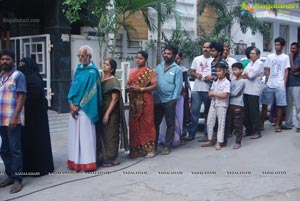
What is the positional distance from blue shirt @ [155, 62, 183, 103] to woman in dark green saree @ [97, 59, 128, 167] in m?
0.94

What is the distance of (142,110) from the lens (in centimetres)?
682

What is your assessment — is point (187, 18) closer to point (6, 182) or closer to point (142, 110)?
point (142, 110)

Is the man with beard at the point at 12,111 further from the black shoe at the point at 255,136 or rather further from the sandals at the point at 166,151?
the black shoe at the point at 255,136

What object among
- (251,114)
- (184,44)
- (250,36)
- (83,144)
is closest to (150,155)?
(83,144)

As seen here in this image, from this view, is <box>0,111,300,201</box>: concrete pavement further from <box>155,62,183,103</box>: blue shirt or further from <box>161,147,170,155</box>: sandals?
<box>155,62,183,103</box>: blue shirt

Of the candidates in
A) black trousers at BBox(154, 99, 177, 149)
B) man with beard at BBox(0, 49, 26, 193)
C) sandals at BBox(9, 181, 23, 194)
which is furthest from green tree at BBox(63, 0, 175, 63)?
sandals at BBox(9, 181, 23, 194)

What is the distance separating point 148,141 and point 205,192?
1.94 m

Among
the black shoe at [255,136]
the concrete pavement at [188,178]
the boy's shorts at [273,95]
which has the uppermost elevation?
the boy's shorts at [273,95]

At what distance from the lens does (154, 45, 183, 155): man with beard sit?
7.04m

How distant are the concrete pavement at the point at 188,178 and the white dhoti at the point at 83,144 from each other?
15 centimetres

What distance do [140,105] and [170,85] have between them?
0.64m

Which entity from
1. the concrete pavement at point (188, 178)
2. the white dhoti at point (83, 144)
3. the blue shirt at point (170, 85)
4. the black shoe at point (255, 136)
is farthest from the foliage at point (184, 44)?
the white dhoti at point (83, 144)

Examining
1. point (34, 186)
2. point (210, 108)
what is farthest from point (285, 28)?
point (34, 186)

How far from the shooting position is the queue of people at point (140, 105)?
5.39 metres
